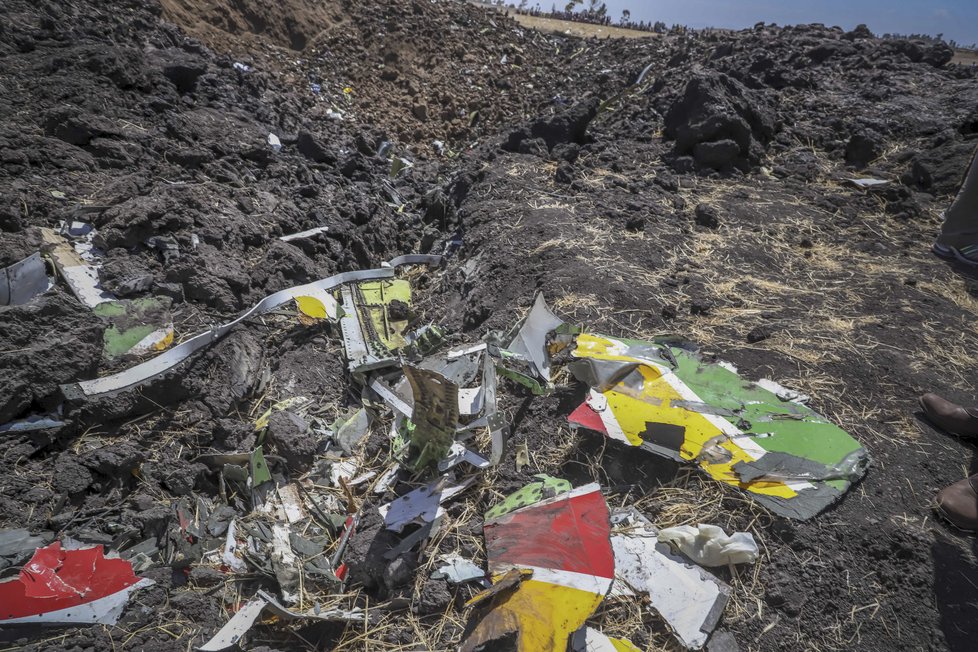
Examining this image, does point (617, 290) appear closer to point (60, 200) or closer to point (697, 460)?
point (697, 460)

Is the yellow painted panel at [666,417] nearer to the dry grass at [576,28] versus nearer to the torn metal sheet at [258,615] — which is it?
the torn metal sheet at [258,615]

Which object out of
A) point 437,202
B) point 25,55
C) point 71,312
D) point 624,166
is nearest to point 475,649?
point 71,312

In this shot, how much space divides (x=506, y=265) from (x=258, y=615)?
9.62ft

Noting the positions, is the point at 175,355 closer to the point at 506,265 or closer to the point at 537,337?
the point at 537,337

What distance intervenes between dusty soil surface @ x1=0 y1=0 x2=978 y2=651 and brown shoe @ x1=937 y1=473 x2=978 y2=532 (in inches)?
3.0

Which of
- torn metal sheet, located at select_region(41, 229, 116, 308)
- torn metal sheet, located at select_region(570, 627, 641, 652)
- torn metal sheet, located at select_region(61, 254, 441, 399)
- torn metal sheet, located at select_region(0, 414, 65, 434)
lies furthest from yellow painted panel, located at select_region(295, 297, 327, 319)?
torn metal sheet, located at select_region(570, 627, 641, 652)

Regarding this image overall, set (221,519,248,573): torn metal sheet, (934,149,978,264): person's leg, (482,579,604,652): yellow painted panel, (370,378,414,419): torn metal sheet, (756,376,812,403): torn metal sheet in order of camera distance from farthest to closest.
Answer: (934,149,978,264): person's leg → (370,378,414,419): torn metal sheet → (756,376,812,403): torn metal sheet → (221,519,248,573): torn metal sheet → (482,579,604,652): yellow painted panel

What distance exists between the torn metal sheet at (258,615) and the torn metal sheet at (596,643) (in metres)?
0.91

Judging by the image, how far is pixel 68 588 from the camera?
84.2 inches

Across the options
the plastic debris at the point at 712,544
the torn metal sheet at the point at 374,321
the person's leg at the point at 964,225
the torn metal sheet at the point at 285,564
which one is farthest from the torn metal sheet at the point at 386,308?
the person's leg at the point at 964,225

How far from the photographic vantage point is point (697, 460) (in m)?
2.50

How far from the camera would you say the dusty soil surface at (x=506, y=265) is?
87.4 inches

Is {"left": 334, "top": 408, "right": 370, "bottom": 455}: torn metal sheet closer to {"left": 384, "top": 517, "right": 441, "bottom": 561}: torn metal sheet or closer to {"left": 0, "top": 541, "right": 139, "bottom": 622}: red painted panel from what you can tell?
{"left": 384, "top": 517, "right": 441, "bottom": 561}: torn metal sheet

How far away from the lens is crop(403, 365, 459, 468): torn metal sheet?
2572 millimetres
